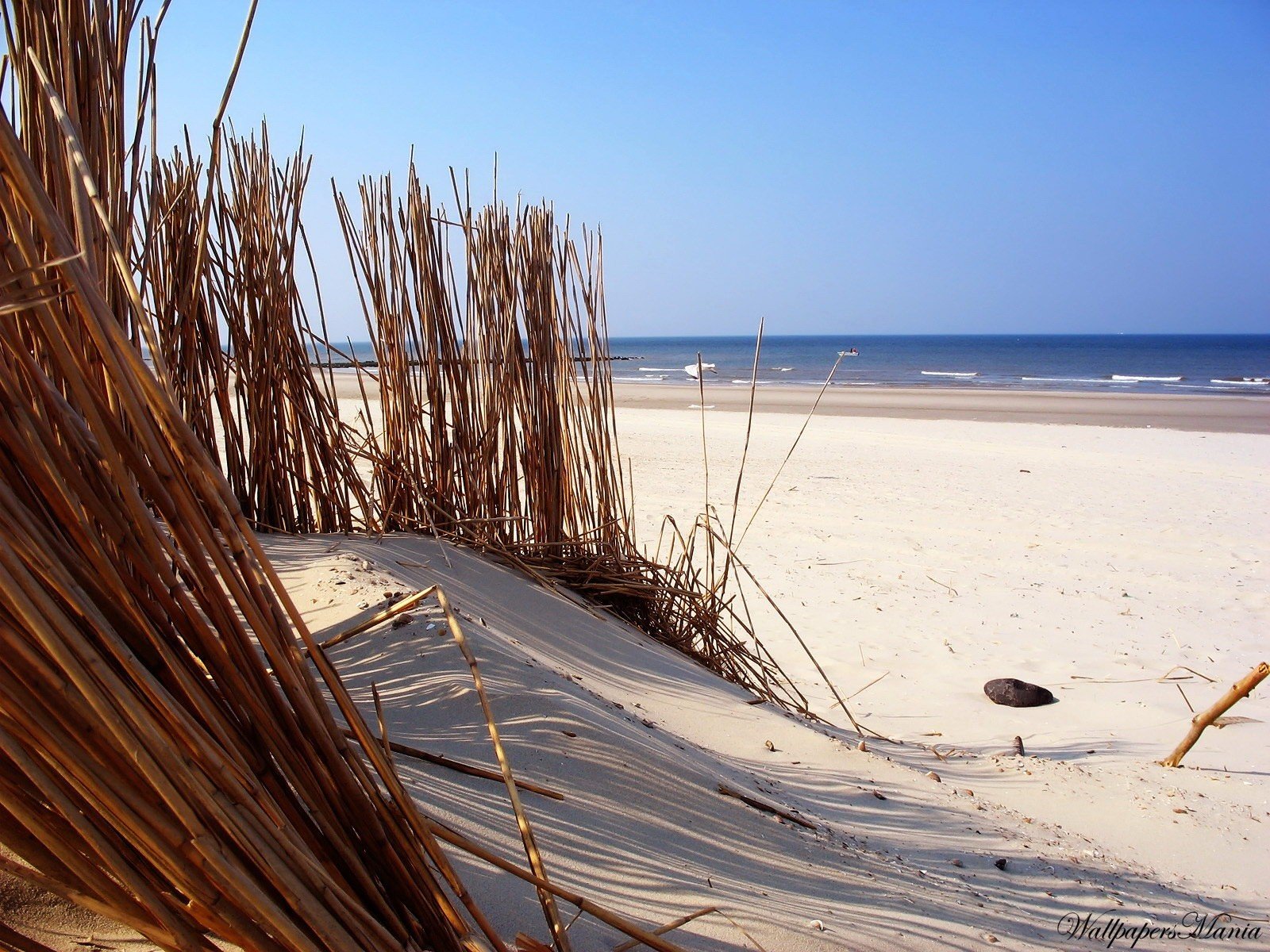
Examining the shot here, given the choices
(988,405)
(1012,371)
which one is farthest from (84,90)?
(1012,371)

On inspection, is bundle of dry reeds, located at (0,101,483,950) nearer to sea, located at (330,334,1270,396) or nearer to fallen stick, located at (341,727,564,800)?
fallen stick, located at (341,727,564,800)

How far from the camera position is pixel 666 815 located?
1.29 metres

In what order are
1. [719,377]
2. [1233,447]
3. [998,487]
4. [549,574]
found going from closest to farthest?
1. [549,574]
2. [998,487]
3. [1233,447]
4. [719,377]

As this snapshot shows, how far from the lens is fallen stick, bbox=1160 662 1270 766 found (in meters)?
2.15

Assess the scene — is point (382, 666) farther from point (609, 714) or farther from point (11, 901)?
point (11, 901)

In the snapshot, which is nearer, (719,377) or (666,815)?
(666,815)

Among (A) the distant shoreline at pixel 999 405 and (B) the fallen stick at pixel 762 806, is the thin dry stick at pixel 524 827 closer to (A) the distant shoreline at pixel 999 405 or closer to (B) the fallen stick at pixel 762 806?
(B) the fallen stick at pixel 762 806

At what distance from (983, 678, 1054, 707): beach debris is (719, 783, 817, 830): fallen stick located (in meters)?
1.64

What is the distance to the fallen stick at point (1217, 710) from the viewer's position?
215 cm

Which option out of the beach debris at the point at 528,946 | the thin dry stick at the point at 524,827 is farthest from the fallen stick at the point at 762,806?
the beach debris at the point at 528,946

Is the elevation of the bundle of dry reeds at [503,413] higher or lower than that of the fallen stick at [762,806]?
higher

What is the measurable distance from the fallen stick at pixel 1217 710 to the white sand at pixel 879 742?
0.05 metres

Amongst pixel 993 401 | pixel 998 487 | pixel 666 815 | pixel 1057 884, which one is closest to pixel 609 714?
pixel 666 815

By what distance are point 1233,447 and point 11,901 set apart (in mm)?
10357
